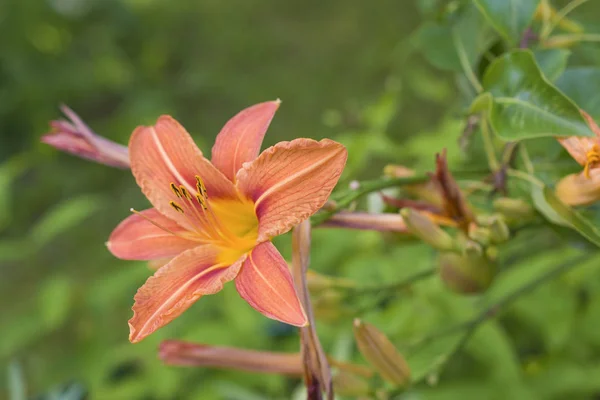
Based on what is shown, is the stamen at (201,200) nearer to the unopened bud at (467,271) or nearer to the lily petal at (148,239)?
the lily petal at (148,239)

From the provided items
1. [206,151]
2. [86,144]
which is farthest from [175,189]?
[206,151]

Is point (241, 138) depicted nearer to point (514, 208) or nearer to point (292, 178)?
point (292, 178)

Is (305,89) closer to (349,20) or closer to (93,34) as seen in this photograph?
(349,20)

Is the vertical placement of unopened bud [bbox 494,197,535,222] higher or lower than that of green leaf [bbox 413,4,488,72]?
lower

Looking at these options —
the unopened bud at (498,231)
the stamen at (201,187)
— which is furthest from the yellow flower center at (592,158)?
the stamen at (201,187)

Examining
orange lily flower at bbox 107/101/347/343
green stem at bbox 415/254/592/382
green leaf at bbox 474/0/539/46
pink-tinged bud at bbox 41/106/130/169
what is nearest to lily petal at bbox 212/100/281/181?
orange lily flower at bbox 107/101/347/343

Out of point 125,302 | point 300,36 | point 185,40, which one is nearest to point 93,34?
point 185,40

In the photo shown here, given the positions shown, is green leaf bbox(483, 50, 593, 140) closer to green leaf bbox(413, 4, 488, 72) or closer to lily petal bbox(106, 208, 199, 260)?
green leaf bbox(413, 4, 488, 72)
